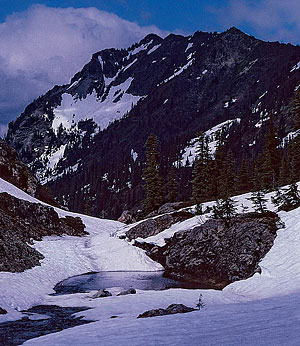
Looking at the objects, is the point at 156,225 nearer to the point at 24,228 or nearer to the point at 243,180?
the point at 24,228

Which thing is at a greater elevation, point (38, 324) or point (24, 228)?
point (24, 228)

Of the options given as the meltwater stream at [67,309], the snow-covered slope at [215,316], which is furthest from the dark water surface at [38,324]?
the snow-covered slope at [215,316]

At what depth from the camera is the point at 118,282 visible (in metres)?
26.6

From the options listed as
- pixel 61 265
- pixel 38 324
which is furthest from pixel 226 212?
pixel 38 324

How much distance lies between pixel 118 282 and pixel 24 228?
16.0 m

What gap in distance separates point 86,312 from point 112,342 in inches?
291

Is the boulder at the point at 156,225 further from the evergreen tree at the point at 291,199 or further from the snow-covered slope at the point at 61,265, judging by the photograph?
the evergreen tree at the point at 291,199

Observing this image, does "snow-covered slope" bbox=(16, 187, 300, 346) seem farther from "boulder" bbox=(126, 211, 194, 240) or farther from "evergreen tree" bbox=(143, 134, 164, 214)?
"evergreen tree" bbox=(143, 134, 164, 214)

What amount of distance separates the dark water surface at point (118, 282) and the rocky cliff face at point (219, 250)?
6.03ft

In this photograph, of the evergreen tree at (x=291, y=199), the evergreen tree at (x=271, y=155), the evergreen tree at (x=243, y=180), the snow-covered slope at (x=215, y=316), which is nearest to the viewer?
the snow-covered slope at (x=215, y=316)

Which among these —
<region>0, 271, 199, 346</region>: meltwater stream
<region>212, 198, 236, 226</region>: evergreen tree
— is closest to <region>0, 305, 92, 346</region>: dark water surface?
<region>0, 271, 199, 346</region>: meltwater stream

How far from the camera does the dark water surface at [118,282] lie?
2405 cm

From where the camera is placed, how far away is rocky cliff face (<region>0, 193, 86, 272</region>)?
24.0 meters

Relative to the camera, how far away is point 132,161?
628 ft
